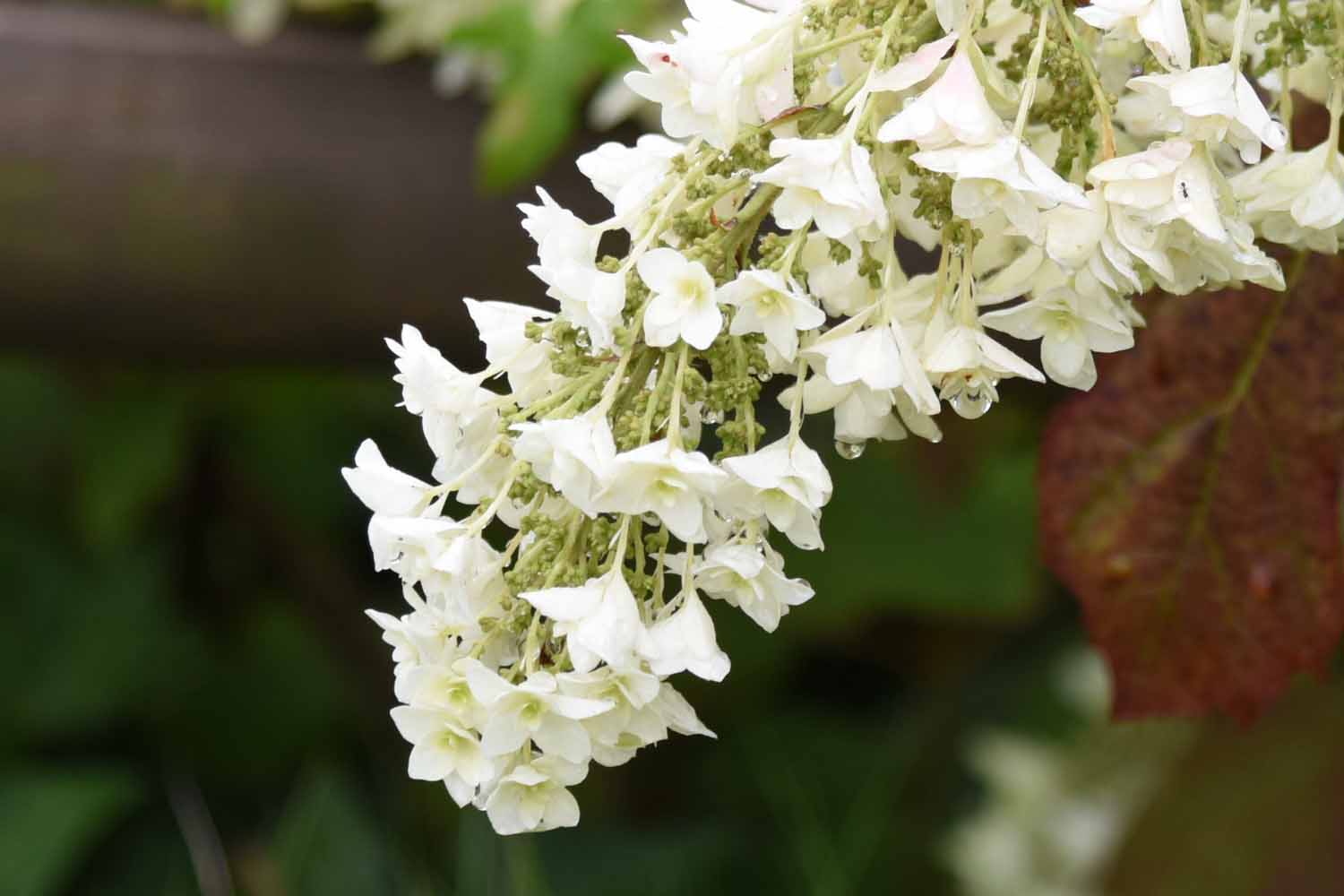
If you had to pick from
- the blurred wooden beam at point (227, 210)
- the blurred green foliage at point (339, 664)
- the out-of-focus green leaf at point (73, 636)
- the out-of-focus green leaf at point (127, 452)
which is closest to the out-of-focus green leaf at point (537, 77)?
the blurred wooden beam at point (227, 210)

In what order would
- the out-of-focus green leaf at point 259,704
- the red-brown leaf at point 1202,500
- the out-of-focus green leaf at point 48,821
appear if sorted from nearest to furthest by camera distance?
the red-brown leaf at point 1202,500 < the out-of-focus green leaf at point 48,821 < the out-of-focus green leaf at point 259,704

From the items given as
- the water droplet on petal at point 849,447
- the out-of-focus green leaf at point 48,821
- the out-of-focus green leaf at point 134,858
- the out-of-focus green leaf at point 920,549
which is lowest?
the out-of-focus green leaf at point 920,549

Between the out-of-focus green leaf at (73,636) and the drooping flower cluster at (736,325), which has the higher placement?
the drooping flower cluster at (736,325)

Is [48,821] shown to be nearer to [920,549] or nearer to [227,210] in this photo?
[227,210]

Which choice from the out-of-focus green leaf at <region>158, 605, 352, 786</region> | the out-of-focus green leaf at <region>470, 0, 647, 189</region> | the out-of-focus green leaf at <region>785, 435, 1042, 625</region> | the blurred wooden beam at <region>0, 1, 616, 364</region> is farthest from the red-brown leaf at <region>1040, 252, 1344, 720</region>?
the out-of-focus green leaf at <region>158, 605, 352, 786</region>

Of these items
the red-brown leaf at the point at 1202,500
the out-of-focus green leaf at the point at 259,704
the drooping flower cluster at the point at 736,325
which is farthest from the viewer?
the out-of-focus green leaf at the point at 259,704

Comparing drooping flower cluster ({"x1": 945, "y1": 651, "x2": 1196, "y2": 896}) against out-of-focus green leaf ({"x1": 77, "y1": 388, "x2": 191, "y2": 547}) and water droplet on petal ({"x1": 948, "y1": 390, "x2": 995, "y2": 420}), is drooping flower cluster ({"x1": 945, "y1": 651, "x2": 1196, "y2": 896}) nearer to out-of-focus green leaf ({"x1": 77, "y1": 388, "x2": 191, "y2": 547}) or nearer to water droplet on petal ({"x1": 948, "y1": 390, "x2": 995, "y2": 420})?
out-of-focus green leaf ({"x1": 77, "y1": 388, "x2": 191, "y2": 547})

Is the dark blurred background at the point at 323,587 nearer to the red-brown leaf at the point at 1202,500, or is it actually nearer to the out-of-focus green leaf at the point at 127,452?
the out-of-focus green leaf at the point at 127,452
